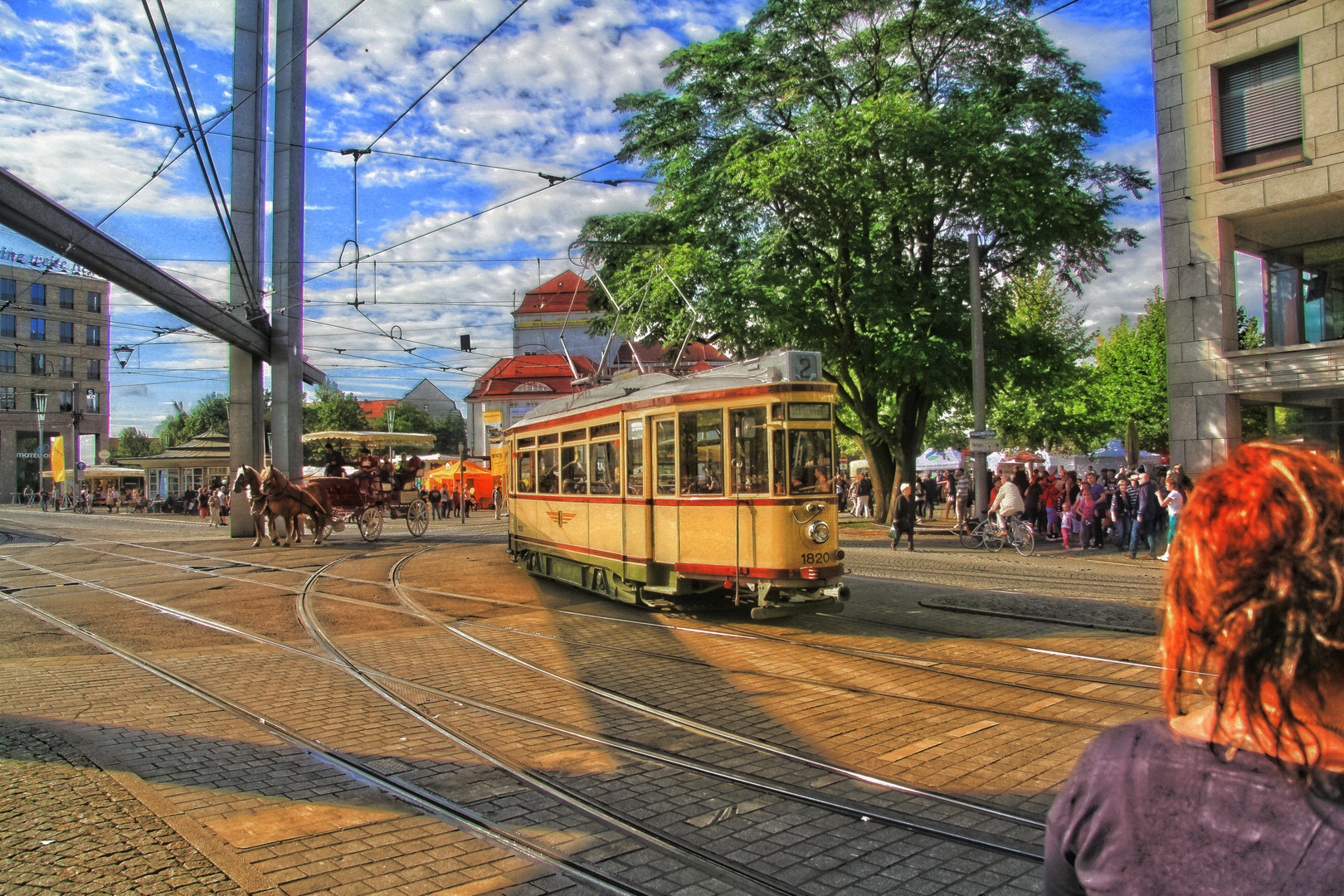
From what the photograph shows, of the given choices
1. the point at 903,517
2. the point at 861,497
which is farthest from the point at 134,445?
the point at 903,517

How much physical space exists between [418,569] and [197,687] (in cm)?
883

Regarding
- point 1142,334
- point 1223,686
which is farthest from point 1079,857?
point 1142,334

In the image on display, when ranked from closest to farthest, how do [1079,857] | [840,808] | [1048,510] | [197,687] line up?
[1079,857], [840,808], [197,687], [1048,510]

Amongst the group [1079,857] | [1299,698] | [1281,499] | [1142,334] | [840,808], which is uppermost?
[1142,334]

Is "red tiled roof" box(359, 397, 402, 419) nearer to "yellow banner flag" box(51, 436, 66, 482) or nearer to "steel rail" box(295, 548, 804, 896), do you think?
"yellow banner flag" box(51, 436, 66, 482)

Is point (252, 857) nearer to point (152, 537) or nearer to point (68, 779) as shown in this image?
point (68, 779)

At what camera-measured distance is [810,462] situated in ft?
30.0

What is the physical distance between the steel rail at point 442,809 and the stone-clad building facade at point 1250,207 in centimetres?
1679

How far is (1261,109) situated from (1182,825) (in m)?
19.4

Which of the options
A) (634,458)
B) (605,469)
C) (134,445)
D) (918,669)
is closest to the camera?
(918,669)

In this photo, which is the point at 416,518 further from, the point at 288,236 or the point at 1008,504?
the point at 1008,504

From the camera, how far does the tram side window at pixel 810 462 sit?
29.7 ft

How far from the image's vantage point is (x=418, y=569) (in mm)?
15883

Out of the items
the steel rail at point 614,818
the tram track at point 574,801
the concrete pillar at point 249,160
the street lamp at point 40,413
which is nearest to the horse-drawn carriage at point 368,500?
the concrete pillar at point 249,160
